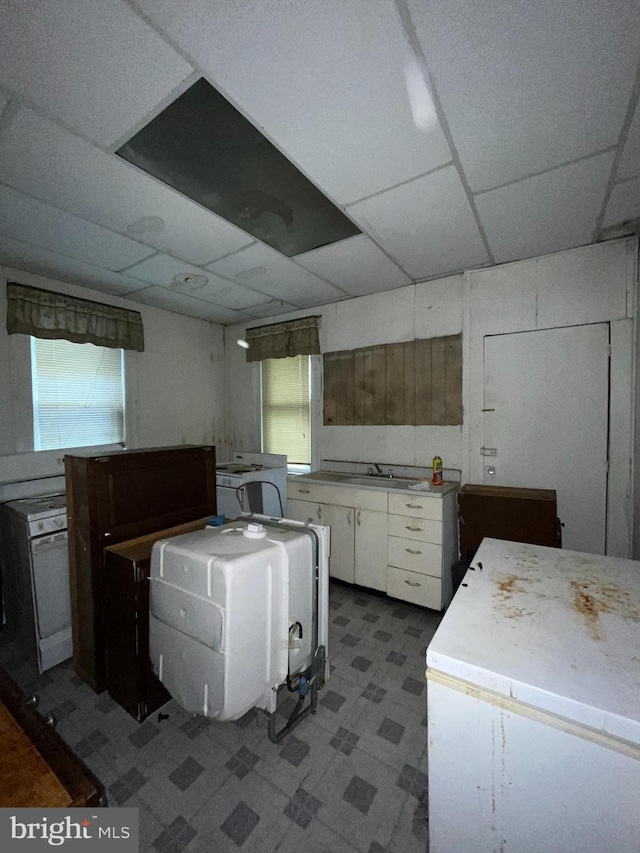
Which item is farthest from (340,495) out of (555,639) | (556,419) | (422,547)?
(555,639)

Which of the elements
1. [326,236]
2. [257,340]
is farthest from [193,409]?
[326,236]

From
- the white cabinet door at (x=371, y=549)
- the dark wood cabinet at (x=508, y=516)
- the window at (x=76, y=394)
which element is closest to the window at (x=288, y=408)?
the white cabinet door at (x=371, y=549)

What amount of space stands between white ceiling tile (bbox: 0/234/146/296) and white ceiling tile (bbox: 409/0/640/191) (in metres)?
2.67

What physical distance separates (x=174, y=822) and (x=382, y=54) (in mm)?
2737

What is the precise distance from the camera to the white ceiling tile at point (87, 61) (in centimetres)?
100

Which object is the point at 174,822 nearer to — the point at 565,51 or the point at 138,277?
the point at 565,51

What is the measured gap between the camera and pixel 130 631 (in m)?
1.61

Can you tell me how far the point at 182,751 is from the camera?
1525 millimetres

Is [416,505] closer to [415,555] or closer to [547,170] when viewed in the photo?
[415,555]

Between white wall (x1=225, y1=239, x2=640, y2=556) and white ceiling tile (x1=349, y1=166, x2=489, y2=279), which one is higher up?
white ceiling tile (x1=349, y1=166, x2=489, y2=279)

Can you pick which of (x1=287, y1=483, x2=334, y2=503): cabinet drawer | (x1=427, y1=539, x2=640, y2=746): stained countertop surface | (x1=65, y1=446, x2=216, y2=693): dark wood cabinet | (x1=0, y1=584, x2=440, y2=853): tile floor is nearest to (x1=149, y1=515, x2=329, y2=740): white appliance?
(x1=0, y1=584, x2=440, y2=853): tile floor

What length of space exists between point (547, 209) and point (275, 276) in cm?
193

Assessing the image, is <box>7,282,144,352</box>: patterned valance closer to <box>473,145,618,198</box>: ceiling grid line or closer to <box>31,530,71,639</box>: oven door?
<box>31,530,71,639</box>: oven door

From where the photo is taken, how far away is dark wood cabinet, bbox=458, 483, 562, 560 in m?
2.33
